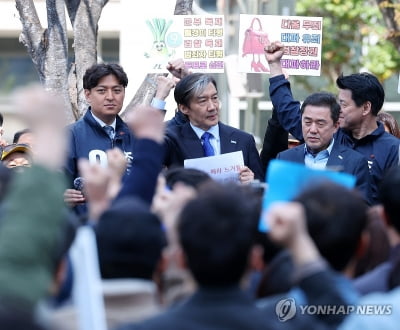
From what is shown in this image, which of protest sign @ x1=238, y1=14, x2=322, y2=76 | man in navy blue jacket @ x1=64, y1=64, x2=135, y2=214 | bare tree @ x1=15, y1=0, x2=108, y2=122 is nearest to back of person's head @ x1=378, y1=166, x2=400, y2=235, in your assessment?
man in navy blue jacket @ x1=64, y1=64, x2=135, y2=214

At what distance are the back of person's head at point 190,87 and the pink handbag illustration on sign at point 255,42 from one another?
4.76 ft

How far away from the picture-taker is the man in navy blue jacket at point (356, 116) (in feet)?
24.3

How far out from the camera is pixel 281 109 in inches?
296

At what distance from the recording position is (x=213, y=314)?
10.1 feet

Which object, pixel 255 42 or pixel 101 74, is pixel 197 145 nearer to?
pixel 101 74

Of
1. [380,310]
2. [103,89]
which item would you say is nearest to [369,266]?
[380,310]

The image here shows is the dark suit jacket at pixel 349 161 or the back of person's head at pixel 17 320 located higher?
the back of person's head at pixel 17 320

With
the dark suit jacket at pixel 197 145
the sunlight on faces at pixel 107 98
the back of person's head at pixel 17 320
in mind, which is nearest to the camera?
the back of person's head at pixel 17 320

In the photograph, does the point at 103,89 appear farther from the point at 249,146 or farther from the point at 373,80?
the point at 373,80

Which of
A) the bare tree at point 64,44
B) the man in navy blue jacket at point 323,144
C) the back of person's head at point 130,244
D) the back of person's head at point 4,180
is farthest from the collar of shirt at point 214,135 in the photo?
the back of person's head at point 130,244

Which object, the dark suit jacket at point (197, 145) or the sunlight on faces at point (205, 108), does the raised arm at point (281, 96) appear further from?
the sunlight on faces at point (205, 108)

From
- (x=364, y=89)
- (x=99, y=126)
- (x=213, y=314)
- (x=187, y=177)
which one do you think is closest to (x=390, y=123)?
(x=364, y=89)

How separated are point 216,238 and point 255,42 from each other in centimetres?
579

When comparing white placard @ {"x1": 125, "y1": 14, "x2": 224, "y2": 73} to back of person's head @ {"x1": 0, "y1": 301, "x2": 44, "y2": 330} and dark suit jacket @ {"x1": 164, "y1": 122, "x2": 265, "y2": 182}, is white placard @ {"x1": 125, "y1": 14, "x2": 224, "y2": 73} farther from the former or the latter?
back of person's head @ {"x1": 0, "y1": 301, "x2": 44, "y2": 330}
